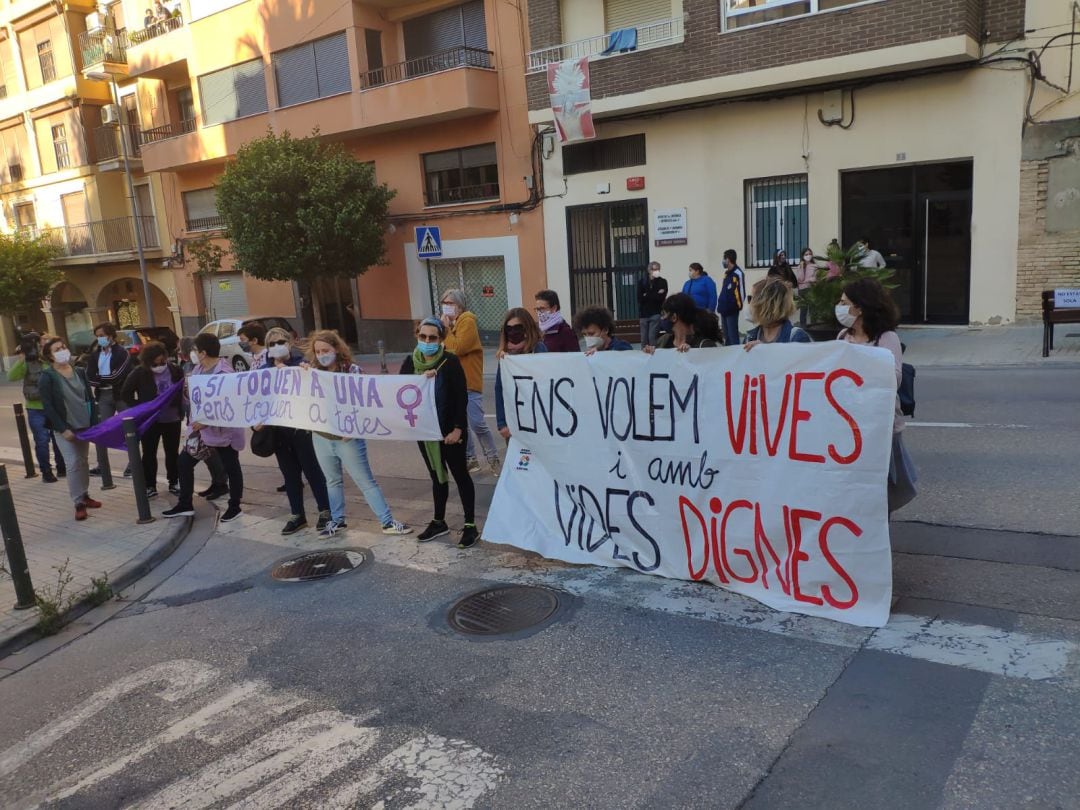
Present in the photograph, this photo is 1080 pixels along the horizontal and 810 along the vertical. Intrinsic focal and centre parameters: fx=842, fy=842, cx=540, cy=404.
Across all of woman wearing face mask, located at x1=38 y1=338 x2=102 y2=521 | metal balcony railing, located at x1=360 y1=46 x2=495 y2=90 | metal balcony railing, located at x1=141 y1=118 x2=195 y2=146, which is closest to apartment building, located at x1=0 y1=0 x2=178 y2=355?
metal balcony railing, located at x1=141 y1=118 x2=195 y2=146

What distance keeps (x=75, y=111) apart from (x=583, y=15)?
22.8 meters

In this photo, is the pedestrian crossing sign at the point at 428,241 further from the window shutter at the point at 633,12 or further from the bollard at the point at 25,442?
the bollard at the point at 25,442

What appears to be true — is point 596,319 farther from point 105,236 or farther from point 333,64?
point 105,236

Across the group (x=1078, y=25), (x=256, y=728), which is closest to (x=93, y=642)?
(x=256, y=728)

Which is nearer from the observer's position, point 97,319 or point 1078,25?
point 1078,25

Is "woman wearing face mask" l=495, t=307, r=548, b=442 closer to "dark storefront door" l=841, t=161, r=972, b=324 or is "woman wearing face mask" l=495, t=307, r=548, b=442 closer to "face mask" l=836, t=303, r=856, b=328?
"face mask" l=836, t=303, r=856, b=328

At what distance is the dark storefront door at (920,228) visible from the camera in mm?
15484

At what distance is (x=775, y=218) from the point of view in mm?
17219

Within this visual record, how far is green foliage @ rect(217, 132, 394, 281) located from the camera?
20594 mm

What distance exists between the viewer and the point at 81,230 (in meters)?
32.2

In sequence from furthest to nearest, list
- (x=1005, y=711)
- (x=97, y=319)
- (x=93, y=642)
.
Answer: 1. (x=97, y=319)
2. (x=93, y=642)
3. (x=1005, y=711)

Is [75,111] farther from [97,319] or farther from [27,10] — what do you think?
[97,319]

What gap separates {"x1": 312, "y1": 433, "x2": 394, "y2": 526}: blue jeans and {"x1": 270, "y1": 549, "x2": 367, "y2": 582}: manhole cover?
1.57ft

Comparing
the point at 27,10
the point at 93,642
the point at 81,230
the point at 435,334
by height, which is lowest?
the point at 93,642
